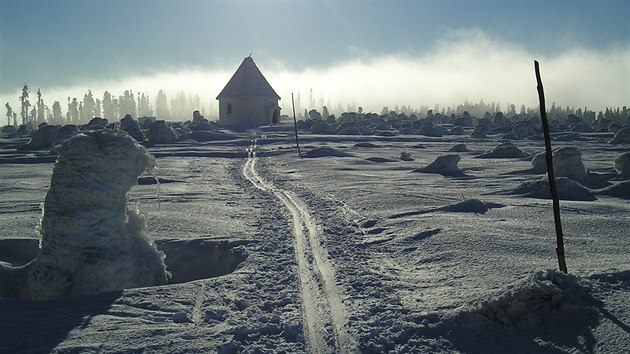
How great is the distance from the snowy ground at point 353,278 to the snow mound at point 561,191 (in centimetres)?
33

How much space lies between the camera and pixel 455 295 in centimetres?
477

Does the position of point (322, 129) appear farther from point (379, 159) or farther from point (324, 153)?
point (379, 159)

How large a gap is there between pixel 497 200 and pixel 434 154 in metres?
12.6

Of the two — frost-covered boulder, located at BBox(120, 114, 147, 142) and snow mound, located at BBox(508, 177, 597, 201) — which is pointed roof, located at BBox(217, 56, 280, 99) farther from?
snow mound, located at BBox(508, 177, 597, 201)

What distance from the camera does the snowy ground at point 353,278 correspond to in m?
3.88

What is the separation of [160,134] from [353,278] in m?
25.7

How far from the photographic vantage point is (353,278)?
545 cm

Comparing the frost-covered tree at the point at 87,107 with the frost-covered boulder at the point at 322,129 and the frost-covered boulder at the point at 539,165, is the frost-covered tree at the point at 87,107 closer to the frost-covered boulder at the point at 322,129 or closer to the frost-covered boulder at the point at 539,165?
the frost-covered boulder at the point at 322,129

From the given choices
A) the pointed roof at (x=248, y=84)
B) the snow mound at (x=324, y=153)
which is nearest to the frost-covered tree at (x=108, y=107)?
the pointed roof at (x=248, y=84)

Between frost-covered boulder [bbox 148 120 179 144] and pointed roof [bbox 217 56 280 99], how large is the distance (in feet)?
47.8

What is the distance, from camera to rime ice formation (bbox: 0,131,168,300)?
5.02 meters

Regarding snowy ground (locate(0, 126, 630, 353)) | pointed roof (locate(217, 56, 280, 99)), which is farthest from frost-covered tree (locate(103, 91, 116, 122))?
snowy ground (locate(0, 126, 630, 353))

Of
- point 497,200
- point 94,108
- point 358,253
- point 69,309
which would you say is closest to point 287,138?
point 497,200

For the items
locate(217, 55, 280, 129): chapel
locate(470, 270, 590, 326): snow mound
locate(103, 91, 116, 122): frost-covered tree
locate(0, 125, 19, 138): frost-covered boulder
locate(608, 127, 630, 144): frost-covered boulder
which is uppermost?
locate(103, 91, 116, 122): frost-covered tree
